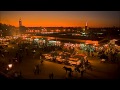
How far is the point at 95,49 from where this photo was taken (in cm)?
1900

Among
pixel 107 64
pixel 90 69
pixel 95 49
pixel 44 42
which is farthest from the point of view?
pixel 44 42

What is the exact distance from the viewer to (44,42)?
80.1 ft

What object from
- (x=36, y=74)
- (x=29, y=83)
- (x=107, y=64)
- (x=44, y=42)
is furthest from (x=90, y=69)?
(x=44, y=42)

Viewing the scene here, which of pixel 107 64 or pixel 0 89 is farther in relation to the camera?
pixel 107 64

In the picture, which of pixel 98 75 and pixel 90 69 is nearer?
pixel 98 75

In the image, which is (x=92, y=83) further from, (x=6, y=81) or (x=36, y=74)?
(x=36, y=74)

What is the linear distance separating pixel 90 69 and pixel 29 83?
337 inches
